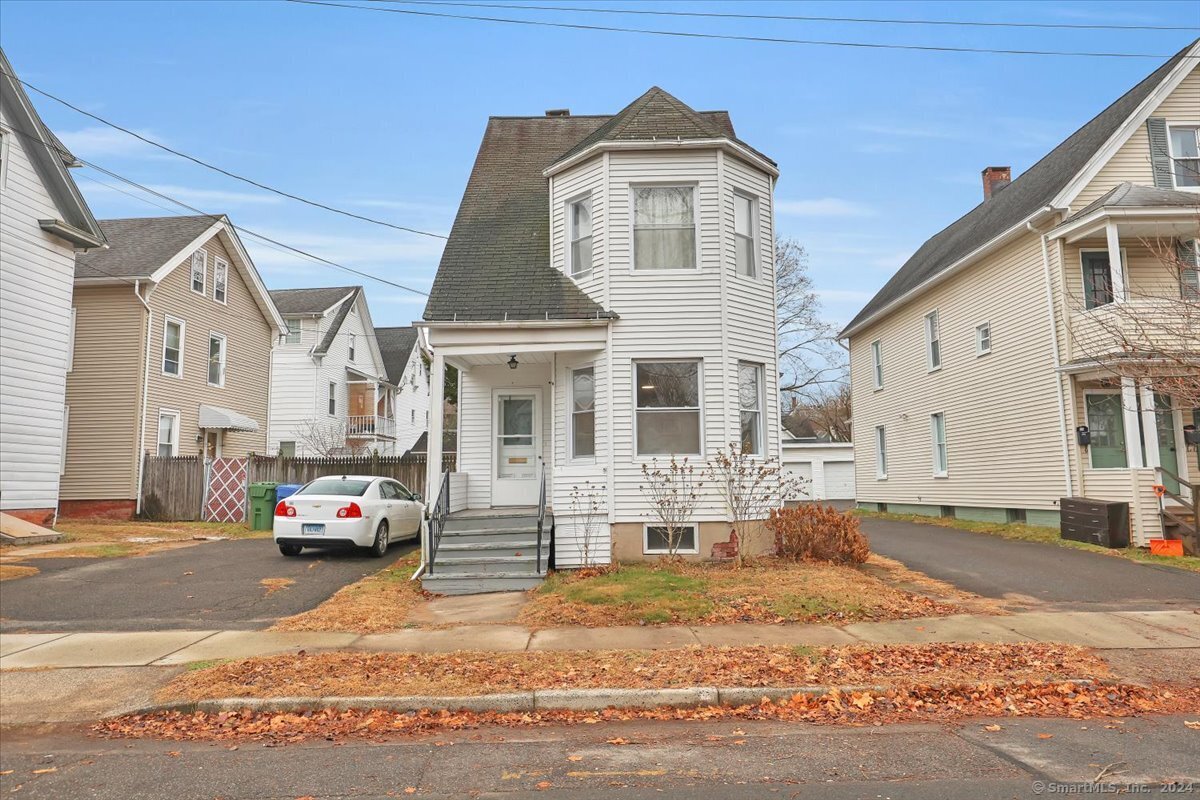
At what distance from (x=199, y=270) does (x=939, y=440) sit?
23.4 meters

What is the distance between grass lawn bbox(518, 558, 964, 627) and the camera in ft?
28.4

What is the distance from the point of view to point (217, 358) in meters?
25.0

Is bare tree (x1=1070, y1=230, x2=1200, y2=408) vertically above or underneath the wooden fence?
above

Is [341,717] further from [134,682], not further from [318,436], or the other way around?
[318,436]

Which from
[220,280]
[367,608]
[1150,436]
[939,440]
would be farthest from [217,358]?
[1150,436]

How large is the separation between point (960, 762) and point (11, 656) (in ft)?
28.0

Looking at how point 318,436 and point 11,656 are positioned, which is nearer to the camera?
point 11,656

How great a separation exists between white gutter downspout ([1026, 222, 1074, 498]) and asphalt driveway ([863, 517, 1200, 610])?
1913 millimetres

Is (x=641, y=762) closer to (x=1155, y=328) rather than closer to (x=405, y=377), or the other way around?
(x=1155, y=328)

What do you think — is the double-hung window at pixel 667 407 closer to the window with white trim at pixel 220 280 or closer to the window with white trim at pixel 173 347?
the window with white trim at pixel 173 347

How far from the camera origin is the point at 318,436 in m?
31.3

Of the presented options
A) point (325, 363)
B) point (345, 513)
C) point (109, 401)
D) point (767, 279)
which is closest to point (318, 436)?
point (325, 363)

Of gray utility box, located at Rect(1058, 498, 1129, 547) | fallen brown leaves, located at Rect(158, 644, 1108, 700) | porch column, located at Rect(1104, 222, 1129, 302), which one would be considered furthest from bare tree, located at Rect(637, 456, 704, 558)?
porch column, located at Rect(1104, 222, 1129, 302)

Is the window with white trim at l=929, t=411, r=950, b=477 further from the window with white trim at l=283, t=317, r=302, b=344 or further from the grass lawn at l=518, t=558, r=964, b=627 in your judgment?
the window with white trim at l=283, t=317, r=302, b=344
